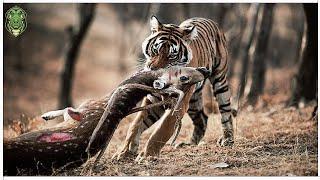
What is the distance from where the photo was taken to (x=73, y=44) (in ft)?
42.0

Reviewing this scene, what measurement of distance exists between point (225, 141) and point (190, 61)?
1.12m

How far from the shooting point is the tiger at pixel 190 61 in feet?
22.4

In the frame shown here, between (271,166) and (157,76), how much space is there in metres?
1.32

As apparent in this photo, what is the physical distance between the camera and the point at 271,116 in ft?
31.6

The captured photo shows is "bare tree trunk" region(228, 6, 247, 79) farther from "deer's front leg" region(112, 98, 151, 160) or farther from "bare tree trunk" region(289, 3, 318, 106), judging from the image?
"deer's front leg" region(112, 98, 151, 160)

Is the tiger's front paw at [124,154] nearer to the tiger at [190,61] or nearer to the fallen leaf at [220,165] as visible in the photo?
the tiger at [190,61]

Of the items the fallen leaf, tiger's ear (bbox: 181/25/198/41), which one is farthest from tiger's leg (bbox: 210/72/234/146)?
the fallen leaf

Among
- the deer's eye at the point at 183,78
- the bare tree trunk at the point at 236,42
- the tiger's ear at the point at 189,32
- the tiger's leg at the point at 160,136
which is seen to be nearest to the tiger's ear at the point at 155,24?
the tiger's ear at the point at 189,32

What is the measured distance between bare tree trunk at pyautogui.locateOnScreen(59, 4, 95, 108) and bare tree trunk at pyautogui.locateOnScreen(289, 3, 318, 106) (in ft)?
13.5

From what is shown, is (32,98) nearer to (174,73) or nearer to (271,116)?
(271,116)

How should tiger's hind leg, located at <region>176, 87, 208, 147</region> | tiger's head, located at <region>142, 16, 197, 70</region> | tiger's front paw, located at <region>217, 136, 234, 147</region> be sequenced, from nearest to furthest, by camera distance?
tiger's head, located at <region>142, 16, 197, 70</region> < tiger's front paw, located at <region>217, 136, 234, 147</region> < tiger's hind leg, located at <region>176, 87, 208, 147</region>

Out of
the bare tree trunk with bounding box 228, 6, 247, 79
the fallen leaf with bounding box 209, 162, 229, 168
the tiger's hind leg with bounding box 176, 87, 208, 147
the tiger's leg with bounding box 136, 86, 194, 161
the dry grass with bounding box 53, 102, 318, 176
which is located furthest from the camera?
the bare tree trunk with bounding box 228, 6, 247, 79

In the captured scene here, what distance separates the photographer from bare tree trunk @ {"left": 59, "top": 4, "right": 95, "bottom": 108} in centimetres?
1259

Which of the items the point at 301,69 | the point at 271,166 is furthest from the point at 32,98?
the point at 271,166
